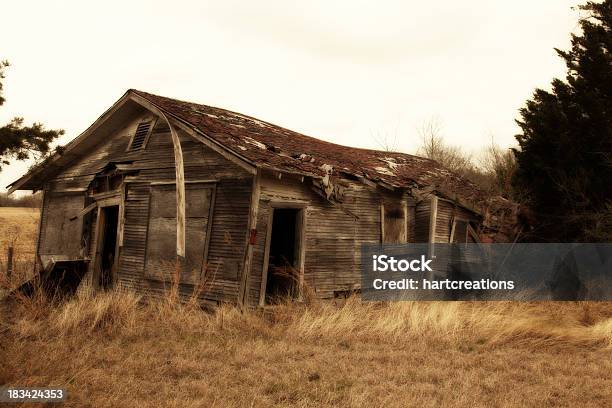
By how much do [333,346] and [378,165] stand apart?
7.97 meters

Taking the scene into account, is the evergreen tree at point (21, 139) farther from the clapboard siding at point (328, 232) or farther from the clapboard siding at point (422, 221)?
the clapboard siding at point (422, 221)

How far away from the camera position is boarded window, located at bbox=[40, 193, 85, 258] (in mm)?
13016

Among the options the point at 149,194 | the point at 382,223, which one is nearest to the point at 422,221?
the point at 382,223

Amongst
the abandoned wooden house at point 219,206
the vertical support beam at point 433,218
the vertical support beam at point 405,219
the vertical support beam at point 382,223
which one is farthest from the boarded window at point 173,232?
the vertical support beam at point 433,218

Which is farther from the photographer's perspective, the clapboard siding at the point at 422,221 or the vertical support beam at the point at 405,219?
the clapboard siding at the point at 422,221

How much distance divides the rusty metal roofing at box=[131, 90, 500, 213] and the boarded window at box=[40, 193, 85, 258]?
12.8 ft

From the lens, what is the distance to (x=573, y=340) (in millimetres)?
7602

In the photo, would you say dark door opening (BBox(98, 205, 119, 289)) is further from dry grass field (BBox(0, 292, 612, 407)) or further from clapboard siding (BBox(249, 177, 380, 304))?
clapboard siding (BBox(249, 177, 380, 304))

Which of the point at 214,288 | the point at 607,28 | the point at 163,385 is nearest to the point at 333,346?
the point at 163,385

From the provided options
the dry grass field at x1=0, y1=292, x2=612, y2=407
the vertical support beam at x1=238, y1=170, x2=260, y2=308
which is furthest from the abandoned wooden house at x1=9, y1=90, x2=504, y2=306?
the dry grass field at x1=0, y1=292, x2=612, y2=407

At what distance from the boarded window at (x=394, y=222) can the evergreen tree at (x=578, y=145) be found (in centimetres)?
397

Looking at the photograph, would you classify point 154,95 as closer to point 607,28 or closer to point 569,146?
point 569,146

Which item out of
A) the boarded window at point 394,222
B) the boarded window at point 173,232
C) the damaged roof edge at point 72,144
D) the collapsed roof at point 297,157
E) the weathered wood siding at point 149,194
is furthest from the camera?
the boarded window at point 394,222

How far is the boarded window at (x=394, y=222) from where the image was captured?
12.2 meters
